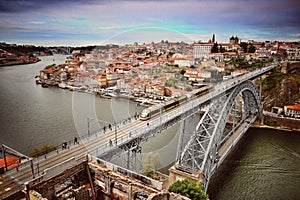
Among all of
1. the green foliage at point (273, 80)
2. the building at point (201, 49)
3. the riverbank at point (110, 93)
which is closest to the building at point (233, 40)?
the building at point (201, 49)

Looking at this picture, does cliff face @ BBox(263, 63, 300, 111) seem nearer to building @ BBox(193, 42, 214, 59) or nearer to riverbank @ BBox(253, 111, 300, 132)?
riverbank @ BBox(253, 111, 300, 132)

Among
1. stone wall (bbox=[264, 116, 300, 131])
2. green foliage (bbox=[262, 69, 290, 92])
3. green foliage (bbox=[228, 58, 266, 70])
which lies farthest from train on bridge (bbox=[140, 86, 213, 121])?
green foliage (bbox=[228, 58, 266, 70])

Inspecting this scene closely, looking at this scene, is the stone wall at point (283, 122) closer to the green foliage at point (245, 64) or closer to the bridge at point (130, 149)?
the bridge at point (130, 149)

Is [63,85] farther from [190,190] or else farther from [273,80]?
[190,190]

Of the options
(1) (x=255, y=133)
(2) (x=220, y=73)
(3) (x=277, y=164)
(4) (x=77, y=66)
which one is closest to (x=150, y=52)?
(4) (x=77, y=66)

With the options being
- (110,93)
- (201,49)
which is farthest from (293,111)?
(201,49)

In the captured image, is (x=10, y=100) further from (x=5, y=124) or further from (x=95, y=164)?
(x=95, y=164)
